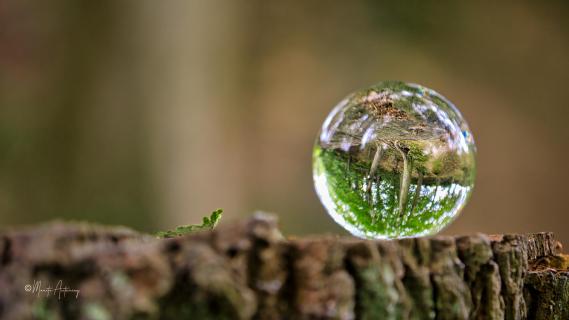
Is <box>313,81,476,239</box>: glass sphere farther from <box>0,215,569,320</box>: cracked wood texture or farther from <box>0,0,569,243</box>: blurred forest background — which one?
<box>0,0,569,243</box>: blurred forest background

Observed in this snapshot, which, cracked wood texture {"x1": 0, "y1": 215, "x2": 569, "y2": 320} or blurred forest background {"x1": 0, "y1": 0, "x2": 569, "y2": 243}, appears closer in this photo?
cracked wood texture {"x1": 0, "y1": 215, "x2": 569, "y2": 320}

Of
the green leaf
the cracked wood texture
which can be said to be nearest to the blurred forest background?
the green leaf

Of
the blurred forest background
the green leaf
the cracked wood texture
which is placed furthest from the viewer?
the blurred forest background

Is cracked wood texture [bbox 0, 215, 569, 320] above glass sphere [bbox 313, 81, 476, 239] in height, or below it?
below

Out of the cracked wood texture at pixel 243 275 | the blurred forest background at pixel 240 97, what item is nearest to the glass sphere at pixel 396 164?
the cracked wood texture at pixel 243 275

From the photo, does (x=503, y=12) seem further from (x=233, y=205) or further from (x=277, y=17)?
(x=233, y=205)

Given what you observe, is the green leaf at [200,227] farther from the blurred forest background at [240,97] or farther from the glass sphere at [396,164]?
the blurred forest background at [240,97]
